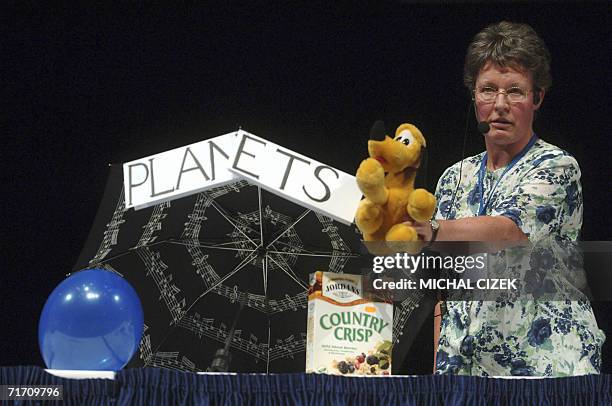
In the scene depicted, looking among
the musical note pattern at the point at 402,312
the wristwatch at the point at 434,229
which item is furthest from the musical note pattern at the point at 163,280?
the wristwatch at the point at 434,229

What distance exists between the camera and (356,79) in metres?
2.58

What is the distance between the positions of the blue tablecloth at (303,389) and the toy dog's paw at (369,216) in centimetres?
25

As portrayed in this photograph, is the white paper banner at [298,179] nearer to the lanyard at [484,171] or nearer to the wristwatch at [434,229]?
the wristwatch at [434,229]

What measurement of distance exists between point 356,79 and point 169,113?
520 millimetres

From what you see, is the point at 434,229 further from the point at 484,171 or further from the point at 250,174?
the point at 484,171

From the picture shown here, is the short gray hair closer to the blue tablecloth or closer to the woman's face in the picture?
the woman's face

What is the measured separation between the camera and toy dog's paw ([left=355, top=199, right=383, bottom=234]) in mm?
1504

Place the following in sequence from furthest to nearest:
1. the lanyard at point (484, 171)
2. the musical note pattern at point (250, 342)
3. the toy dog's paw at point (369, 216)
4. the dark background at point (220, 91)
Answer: the dark background at point (220, 91) < the musical note pattern at point (250, 342) < the lanyard at point (484, 171) < the toy dog's paw at point (369, 216)

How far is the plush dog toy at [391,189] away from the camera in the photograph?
1.46 meters

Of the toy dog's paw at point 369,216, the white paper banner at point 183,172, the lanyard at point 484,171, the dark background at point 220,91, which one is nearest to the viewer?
the toy dog's paw at point 369,216

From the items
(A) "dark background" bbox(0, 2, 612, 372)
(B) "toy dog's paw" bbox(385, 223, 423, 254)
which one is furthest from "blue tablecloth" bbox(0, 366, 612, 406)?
(A) "dark background" bbox(0, 2, 612, 372)

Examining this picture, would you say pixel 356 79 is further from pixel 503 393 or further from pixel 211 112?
pixel 503 393

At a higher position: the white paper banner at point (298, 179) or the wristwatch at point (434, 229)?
the white paper banner at point (298, 179)

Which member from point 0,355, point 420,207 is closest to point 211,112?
point 0,355
